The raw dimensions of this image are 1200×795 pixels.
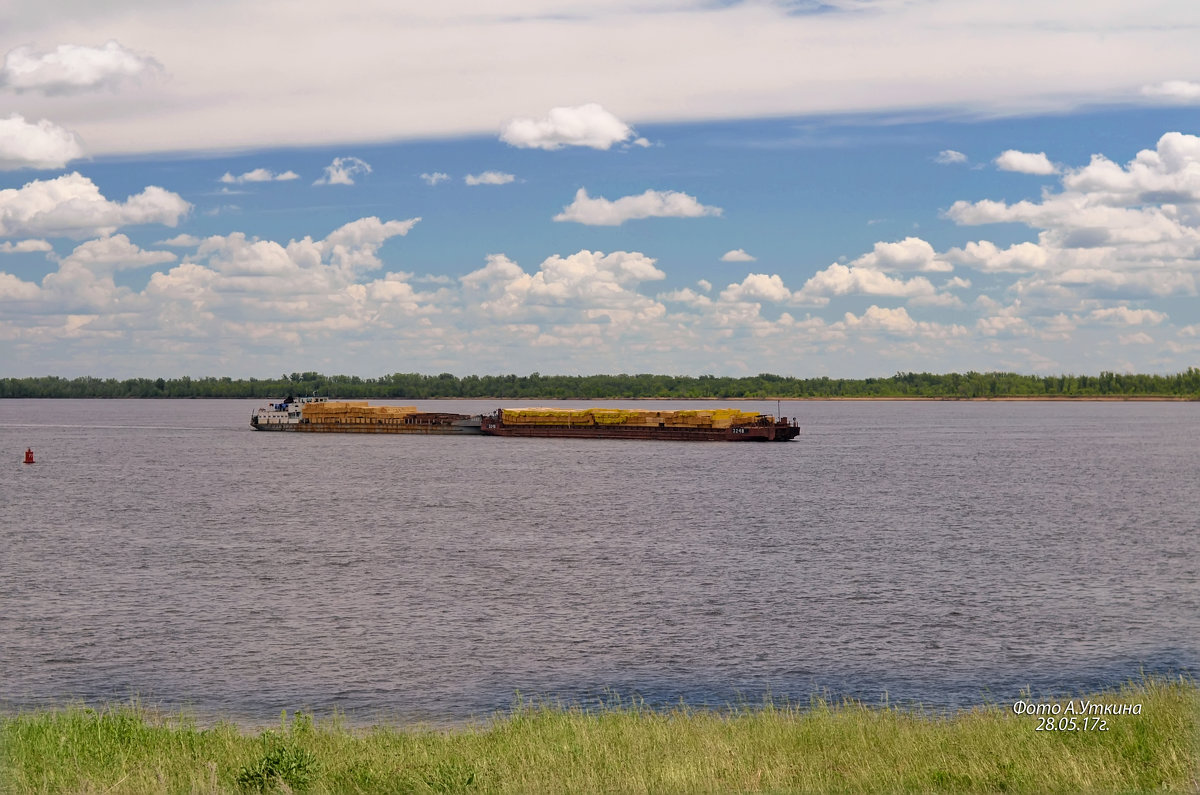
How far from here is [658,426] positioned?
177 meters

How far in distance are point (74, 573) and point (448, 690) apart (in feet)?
98.7

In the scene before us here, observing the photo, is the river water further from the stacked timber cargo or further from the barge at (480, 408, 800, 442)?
the stacked timber cargo

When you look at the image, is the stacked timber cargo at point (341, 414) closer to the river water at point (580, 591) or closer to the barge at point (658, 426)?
the barge at point (658, 426)

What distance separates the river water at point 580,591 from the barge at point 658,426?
204 feet

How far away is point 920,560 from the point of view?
5828 centimetres

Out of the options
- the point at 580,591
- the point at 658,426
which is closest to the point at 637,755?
the point at 580,591

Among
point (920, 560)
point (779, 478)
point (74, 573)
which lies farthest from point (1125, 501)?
point (74, 573)

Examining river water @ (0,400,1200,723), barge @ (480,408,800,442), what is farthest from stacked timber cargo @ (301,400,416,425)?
river water @ (0,400,1200,723)

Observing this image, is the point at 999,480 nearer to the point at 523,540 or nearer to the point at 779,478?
the point at 779,478

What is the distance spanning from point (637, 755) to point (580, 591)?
2742cm

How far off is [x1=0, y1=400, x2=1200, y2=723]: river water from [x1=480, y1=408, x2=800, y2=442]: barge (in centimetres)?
6207

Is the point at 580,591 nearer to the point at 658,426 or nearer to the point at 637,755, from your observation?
the point at 637,755

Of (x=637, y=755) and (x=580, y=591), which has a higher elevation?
(x=637, y=755)

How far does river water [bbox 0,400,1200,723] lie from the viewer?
108 ft
